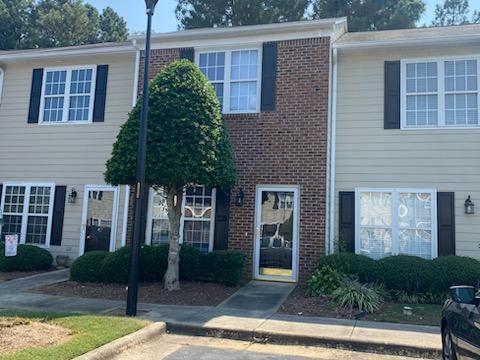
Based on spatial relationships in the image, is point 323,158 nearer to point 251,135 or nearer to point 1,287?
point 251,135

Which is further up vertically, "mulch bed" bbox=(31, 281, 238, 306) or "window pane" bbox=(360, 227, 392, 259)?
"window pane" bbox=(360, 227, 392, 259)

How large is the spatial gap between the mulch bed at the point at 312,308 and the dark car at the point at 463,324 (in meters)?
3.57

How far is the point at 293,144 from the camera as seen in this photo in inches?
450

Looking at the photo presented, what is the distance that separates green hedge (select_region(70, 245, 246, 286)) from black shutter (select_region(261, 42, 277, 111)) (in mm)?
3884

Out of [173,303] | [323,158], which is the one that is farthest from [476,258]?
[173,303]

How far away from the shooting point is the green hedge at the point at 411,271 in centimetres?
934

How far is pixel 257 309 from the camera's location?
28.4 ft

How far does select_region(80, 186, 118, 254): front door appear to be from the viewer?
12.9 metres

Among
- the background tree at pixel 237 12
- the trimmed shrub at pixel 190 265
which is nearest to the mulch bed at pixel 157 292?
the trimmed shrub at pixel 190 265

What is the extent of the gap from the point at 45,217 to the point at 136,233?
686cm

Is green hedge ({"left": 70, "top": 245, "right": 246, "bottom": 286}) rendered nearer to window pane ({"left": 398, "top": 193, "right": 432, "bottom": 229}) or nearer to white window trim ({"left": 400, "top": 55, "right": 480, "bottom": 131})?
window pane ({"left": 398, "top": 193, "right": 432, "bottom": 229})

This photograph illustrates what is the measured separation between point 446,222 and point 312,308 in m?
4.11

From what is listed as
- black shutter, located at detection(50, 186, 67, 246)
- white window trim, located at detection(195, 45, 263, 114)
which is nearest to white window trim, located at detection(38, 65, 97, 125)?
black shutter, located at detection(50, 186, 67, 246)

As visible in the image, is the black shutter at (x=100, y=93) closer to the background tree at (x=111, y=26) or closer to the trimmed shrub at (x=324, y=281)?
the trimmed shrub at (x=324, y=281)
